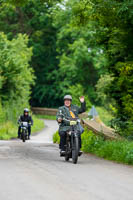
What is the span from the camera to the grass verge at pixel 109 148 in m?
13.4

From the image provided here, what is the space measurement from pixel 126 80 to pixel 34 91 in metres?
52.2

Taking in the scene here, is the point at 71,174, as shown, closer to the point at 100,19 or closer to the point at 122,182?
the point at 122,182

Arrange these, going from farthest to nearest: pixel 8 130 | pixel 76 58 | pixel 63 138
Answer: pixel 76 58 < pixel 8 130 < pixel 63 138

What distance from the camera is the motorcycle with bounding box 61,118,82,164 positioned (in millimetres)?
13062

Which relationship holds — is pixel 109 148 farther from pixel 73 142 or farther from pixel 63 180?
pixel 63 180

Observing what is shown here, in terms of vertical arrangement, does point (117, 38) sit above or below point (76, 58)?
below

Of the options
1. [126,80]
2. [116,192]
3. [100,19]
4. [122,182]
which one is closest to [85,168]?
[122,182]

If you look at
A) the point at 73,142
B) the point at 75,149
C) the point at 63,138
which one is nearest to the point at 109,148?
the point at 63,138

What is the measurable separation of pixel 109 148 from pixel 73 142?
5.21 feet

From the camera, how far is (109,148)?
1452 cm

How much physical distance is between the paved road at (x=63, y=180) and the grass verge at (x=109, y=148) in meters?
0.50

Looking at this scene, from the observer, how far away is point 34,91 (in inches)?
2682

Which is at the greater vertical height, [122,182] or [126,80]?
[126,80]

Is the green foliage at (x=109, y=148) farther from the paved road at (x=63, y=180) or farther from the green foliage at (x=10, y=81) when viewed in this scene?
the green foliage at (x=10, y=81)
